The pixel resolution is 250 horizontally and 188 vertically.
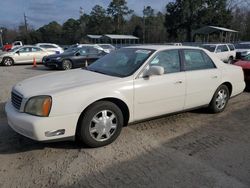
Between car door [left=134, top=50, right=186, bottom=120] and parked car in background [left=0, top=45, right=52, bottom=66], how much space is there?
1554 cm

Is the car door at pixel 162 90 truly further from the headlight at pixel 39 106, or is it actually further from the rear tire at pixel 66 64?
the rear tire at pixel 66 64

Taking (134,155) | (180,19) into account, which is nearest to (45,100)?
(134,155)

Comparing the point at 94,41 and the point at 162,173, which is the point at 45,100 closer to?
the point at 162,173

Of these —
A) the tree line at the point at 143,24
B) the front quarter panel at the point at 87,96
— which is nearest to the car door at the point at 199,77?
the front quarter panel at the point at 87,96

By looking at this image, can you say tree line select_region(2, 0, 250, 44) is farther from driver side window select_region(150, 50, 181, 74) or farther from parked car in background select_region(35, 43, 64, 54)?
driver side window select_region(150, 50, 181, 74)

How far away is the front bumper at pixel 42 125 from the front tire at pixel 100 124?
15 centimetres

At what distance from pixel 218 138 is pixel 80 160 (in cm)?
236

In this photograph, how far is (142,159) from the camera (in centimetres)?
369

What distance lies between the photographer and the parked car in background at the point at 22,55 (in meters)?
17.7

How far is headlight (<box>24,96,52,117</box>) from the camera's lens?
354cm

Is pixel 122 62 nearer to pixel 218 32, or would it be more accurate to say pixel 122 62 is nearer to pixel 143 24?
pixel 218 32

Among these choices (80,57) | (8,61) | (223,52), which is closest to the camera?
(80,57)

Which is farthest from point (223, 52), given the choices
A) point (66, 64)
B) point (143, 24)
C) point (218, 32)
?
point (143, 24)

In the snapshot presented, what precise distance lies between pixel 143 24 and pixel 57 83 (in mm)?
69132
